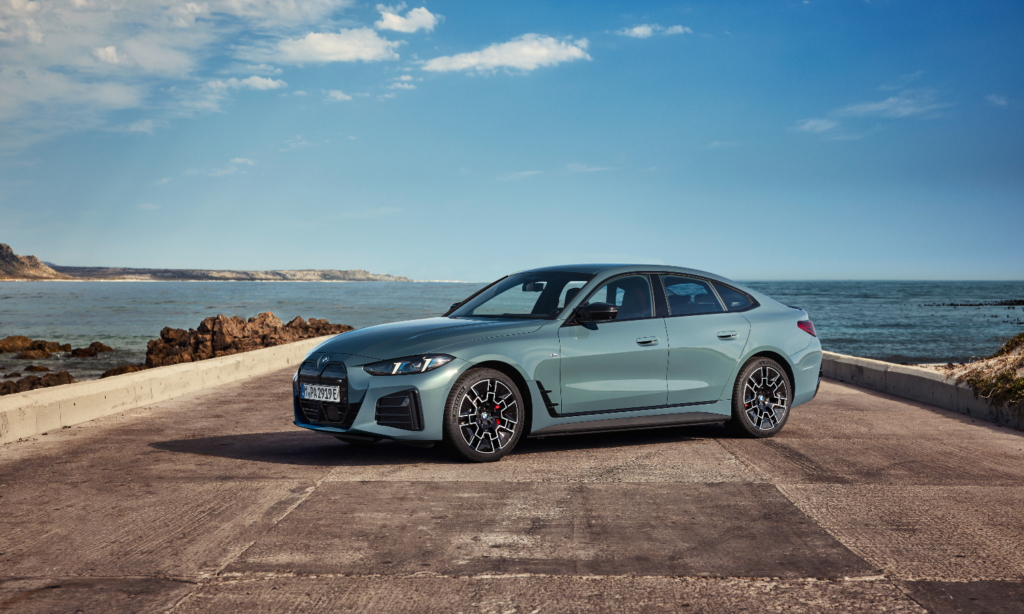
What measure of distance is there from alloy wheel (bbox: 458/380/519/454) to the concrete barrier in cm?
459

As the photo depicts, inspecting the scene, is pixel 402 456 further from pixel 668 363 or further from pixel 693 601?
pixel 693 601

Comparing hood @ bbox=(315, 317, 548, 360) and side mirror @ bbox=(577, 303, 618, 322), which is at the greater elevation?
side mirror @ bbox=(577, 303, 618, 322)

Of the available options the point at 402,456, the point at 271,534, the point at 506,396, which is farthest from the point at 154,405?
the point at 271,534

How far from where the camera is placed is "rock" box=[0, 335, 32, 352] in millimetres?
32469

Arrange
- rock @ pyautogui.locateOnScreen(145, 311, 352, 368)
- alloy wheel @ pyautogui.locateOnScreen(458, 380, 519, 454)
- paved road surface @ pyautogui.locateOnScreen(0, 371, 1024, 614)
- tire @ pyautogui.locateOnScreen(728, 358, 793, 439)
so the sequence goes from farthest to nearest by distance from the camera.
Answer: rock @ pyautogui.locateOnScreen(145, 311, 352, 368) < tire @ pyautogui.locateOnScreen(728, 358, 793, 439) < alloy wheel @ pyautogui.locateOnScreen(458, 380, 519, 454) < paved road surface @ pyautogui.locateOnScreen(0, 371, 1024, 614)

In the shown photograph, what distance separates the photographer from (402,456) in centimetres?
718

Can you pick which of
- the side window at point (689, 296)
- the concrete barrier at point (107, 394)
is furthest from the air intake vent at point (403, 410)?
the concrete barrier at point (107, 394)

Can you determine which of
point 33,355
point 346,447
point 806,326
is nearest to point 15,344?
point 33,355

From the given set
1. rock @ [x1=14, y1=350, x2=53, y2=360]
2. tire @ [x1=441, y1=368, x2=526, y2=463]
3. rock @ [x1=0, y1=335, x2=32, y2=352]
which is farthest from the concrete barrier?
rock @ [x1=0, y1=335, x2=32, y2=352]

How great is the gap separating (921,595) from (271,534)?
3.34 metres

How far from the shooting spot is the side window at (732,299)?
8102mm

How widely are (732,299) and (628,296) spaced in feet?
4.14

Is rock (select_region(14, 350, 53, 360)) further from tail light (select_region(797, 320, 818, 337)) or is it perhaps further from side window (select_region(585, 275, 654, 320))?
tail light (select_region(797, 320, 818, 337))

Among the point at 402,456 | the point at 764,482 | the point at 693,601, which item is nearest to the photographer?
the point at 693,601
